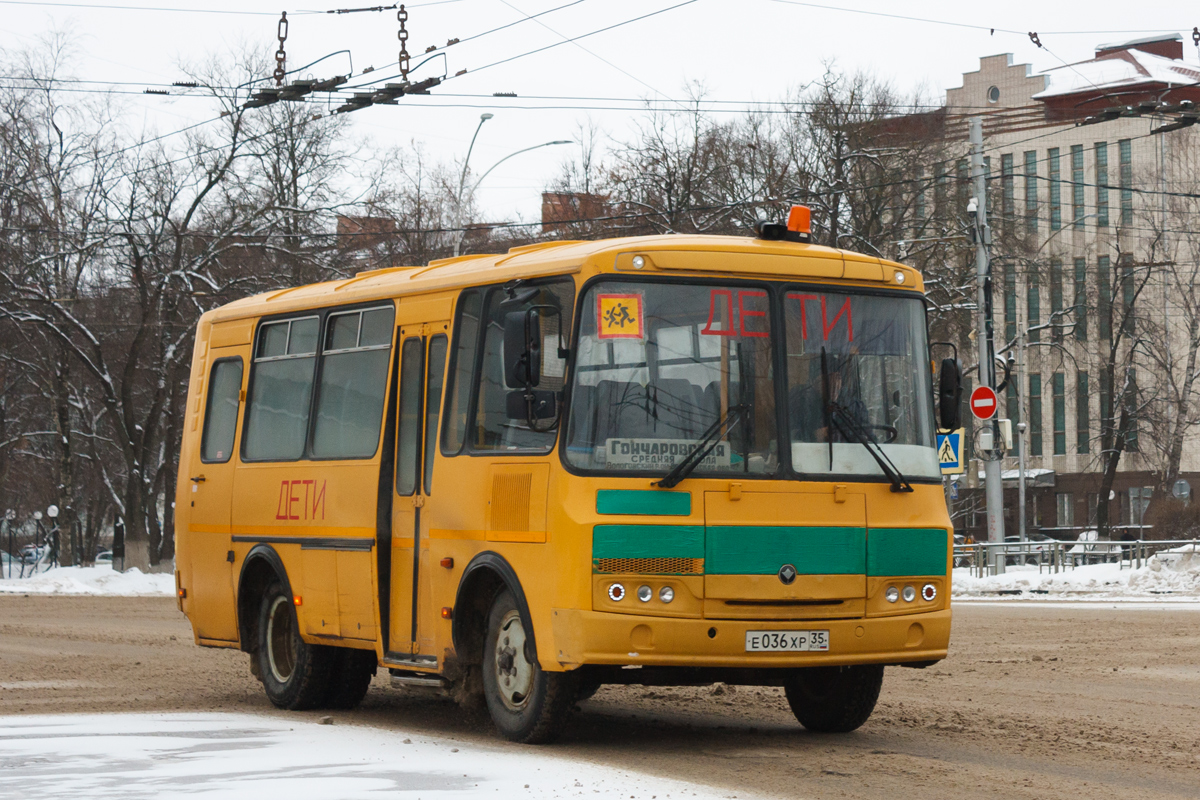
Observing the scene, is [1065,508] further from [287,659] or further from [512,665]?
[512,665]

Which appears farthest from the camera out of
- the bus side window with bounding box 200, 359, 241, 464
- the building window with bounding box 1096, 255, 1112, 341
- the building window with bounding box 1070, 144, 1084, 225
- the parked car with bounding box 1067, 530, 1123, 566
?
the building window with bounding box 1070, 144, 1084, 225

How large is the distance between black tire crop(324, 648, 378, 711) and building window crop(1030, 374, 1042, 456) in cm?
6701

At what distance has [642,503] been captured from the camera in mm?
9641

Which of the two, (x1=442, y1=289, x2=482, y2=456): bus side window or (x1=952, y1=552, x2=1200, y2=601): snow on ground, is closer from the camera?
(x1=442, y1=289, x2=482, y2=456): bus side window

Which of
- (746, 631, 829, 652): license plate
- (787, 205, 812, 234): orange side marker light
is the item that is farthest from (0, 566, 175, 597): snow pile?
(746, 631, 829, 652): license plate

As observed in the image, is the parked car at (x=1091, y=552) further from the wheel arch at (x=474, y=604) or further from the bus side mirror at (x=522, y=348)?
the bus side mirror at (x=522, y=348)

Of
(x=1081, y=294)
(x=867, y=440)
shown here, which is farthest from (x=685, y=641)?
(x=1081, y=294)

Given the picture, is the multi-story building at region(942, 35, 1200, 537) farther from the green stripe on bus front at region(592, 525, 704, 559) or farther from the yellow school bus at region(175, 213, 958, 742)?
the green stripe on bus front at region(592, 525, 704, 559)

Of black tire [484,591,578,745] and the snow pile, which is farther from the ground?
black tire [484,591,578,745]

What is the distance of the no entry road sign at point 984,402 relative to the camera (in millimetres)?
30672

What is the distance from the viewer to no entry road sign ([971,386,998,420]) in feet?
101

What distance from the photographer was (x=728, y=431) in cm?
989

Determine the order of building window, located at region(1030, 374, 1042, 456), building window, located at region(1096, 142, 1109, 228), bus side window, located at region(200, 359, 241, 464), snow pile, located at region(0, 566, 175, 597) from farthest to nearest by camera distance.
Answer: building window, located at region(1030, 374, 1042, 456), building window, located at region(1096, 142, 1109, 228), snow pile, located at region(0, 566, 175, 597), bus side window, located at region(200, 359, 241, 464)

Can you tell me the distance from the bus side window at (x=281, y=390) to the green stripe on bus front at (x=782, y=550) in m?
4.29
